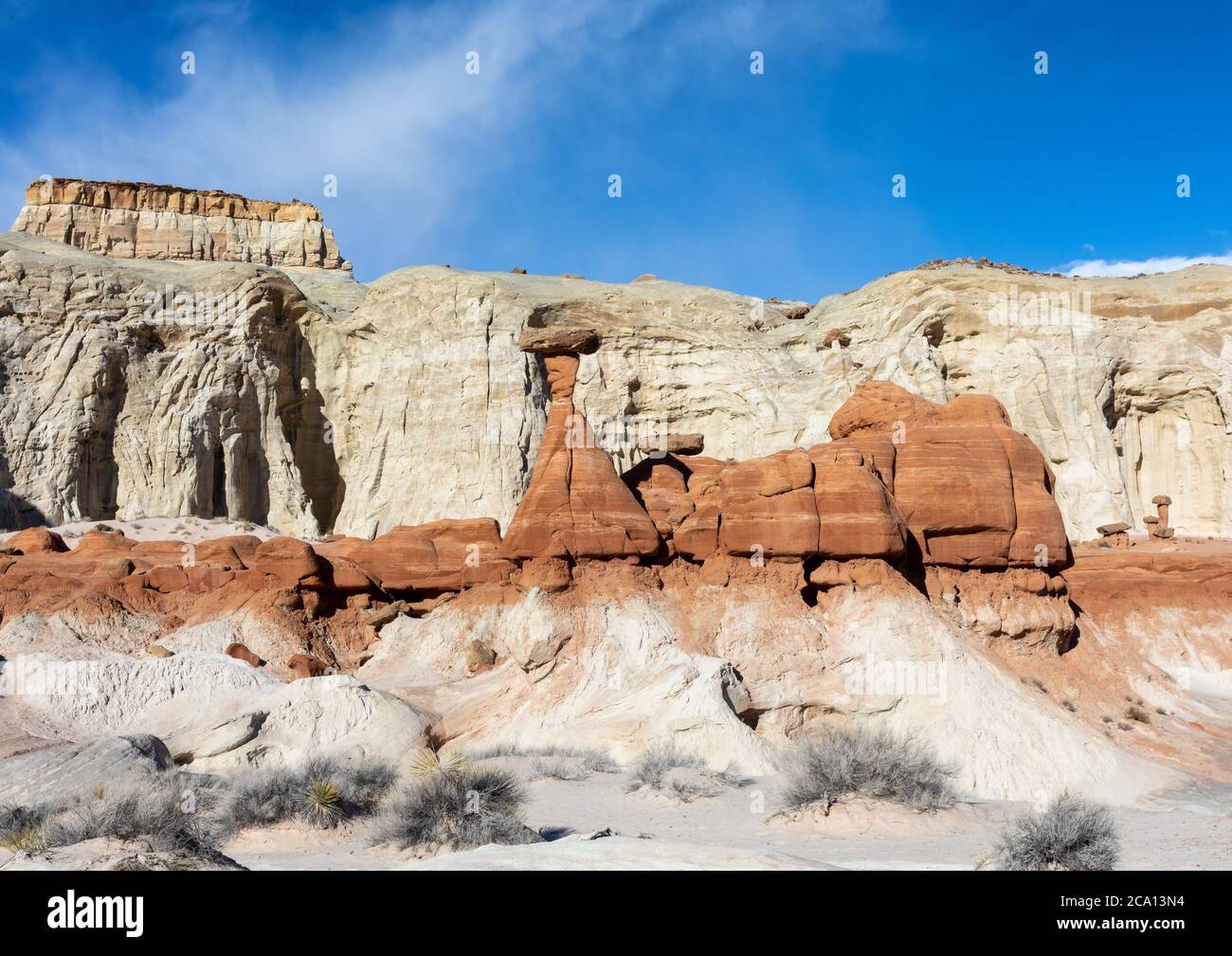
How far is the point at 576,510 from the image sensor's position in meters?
19.5

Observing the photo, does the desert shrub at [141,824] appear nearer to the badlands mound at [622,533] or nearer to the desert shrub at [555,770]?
the badlands mound at [622,533]

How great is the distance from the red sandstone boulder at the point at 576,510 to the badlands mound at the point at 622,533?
0.21ft

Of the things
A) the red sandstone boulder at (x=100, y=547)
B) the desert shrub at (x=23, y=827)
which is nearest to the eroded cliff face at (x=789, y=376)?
the red sandstone boulder at (x=100, y=547)

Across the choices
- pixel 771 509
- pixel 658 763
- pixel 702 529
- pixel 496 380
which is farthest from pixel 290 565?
pixel 496 380

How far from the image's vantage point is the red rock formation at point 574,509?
1925 centimetres

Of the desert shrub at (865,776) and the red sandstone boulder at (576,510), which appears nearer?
the desert shrub at (865,776)

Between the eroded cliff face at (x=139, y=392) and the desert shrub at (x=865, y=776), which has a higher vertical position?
the eroded cliff face at (x=139, y=392)

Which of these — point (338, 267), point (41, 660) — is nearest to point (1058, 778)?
point (41, 660)

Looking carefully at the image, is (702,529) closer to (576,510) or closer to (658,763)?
(576,510)

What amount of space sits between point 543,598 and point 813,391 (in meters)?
28.8

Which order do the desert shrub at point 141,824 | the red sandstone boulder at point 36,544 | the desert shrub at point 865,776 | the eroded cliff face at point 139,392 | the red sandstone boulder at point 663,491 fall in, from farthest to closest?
the eroded cliff face at point 139,392
the red sandstone boulder at point 36,544
the red sandstone boulder at point 663,491
the desert shrub at point 865,776
the desert shrub at point 141,824

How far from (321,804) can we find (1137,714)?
553 inches

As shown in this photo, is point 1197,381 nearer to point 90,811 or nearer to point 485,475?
point 485,475

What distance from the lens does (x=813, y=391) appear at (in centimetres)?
4522
